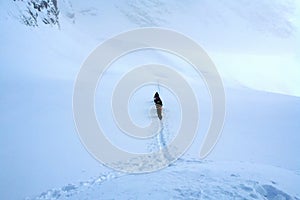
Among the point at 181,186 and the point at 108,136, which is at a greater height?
the point at 108,136

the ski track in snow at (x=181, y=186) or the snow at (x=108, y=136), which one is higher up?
the snow at (x=108, y=136)

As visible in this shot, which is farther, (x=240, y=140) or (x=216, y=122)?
(x=216, y=122)

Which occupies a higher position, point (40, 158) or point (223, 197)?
point (40, 158)

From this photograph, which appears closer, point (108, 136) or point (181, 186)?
point (181, 186)

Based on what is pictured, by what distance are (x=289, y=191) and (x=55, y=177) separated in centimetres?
566

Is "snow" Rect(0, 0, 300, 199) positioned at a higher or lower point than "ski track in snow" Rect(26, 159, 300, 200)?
higher

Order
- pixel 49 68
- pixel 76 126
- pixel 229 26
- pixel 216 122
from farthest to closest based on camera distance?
pixel 229 26, pixel 49 68, pixel 216 122, pixel 76 126

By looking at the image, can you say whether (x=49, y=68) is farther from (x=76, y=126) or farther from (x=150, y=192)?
(x=150, y=192)

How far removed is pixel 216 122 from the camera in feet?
47.5

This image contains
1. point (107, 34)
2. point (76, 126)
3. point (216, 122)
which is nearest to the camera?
point (76, 126)

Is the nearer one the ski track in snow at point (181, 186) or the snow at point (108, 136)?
the ski track in snow at point (181, 186)

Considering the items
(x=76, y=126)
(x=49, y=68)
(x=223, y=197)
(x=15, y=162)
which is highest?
(x=49, y=68)

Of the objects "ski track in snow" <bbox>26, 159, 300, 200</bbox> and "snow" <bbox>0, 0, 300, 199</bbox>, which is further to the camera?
"snow" <bbox>0, 0, 300, 199</bbox>

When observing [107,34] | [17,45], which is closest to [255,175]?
[17,45]
